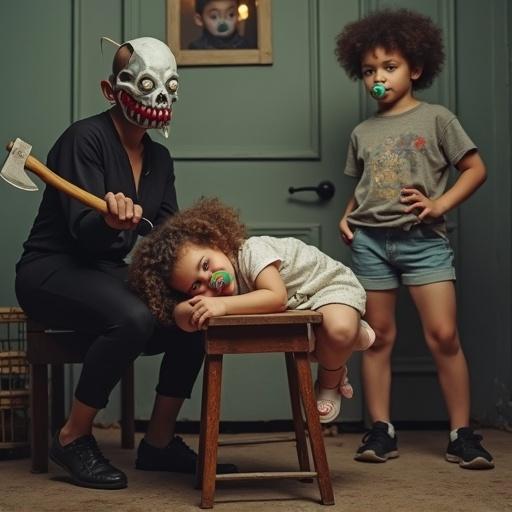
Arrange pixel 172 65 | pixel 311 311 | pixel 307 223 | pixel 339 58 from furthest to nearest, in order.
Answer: pixel 307 223, pixel 339 58, pixel 172 65, pixel 311 311

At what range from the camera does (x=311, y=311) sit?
240 cm

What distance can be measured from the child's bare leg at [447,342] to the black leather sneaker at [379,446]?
21 centimetres

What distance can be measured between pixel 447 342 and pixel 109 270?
113 cm

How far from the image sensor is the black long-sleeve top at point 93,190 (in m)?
2.59

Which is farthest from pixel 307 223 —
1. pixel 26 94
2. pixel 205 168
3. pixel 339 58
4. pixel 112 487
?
pixel 112 487

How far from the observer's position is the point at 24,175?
248 cm

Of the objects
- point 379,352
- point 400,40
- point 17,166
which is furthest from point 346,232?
point 17,166

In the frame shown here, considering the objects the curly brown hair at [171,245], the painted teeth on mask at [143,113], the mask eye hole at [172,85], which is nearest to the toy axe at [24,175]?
the curly brown hair at [171,245]

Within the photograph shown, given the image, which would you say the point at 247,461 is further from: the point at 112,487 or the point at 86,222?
the point at 86,222

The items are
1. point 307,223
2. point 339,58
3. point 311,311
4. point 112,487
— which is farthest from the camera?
point 307,223

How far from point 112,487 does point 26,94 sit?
1751 millimetres

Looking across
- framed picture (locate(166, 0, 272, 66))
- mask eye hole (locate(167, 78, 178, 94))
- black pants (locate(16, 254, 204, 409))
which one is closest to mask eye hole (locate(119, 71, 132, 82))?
mask eye hole (locate(167, 78, 178, 94))

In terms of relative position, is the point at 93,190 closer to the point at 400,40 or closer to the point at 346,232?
the point at 346,232

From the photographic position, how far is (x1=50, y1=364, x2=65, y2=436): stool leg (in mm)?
3271
